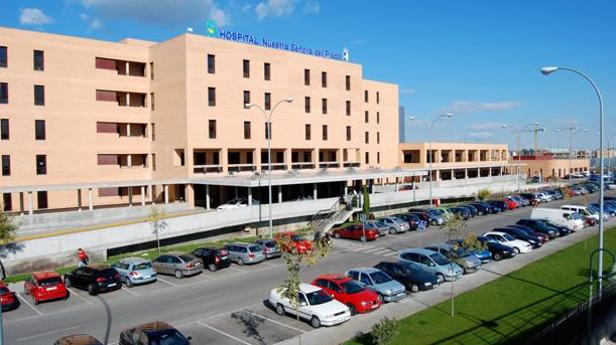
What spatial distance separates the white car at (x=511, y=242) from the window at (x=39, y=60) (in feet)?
120

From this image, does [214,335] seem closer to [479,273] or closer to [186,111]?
[479,273]

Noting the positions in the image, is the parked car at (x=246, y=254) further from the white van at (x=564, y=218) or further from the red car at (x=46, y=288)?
the white van at (x=564, y=218)

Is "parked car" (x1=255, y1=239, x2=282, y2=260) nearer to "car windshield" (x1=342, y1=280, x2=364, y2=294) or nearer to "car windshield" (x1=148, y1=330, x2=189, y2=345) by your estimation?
"car windshield" (x1=342, y1=280, x2=364, y2=294)

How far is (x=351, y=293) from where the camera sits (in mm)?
21047

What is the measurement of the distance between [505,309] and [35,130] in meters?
37.8

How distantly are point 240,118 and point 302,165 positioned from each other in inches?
375

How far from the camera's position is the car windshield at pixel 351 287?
21203 millimetres

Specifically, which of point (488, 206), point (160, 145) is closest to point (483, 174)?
point (488, 206)

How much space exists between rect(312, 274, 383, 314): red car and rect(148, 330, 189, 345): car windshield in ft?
23.7

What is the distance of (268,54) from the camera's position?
49438 millimetres

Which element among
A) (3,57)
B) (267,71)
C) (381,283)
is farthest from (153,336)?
(267,71)

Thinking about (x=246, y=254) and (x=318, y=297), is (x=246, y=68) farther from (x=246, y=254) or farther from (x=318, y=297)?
(x=318, y=297)

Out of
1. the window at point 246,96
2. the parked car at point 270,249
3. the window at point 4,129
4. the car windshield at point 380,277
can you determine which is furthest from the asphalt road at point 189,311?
the window at point 246,96

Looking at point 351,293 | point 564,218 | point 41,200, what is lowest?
point 351,293
